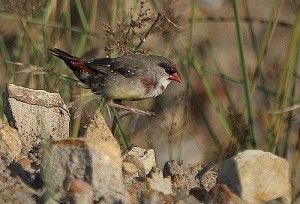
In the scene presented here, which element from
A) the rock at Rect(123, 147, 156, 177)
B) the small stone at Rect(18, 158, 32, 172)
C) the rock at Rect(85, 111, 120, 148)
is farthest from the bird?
the small stone at Rect(18, 158, 32, 172)

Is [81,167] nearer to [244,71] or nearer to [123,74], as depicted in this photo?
[244,71]

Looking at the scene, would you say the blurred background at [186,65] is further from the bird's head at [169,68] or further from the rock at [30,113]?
the rock at [30,113]

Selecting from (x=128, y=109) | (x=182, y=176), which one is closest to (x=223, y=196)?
(x=182, y=176)

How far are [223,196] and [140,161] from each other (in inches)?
22.9

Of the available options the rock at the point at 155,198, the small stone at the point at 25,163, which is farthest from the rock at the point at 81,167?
the small stone at the point at 25,163

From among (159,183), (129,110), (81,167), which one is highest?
(81,167)

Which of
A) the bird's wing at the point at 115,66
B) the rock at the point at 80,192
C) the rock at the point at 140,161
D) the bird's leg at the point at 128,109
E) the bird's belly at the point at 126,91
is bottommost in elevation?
the bird's leg at the point at 128,109

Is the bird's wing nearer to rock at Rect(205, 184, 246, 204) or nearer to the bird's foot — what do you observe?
the bird's foot

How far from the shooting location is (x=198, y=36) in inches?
229

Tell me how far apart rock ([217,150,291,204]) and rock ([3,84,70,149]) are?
2.12ft

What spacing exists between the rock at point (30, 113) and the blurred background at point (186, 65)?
409 mm

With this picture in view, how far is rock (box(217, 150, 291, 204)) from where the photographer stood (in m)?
3.41

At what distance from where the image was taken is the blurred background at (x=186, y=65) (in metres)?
4.71

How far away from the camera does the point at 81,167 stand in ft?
10.3
